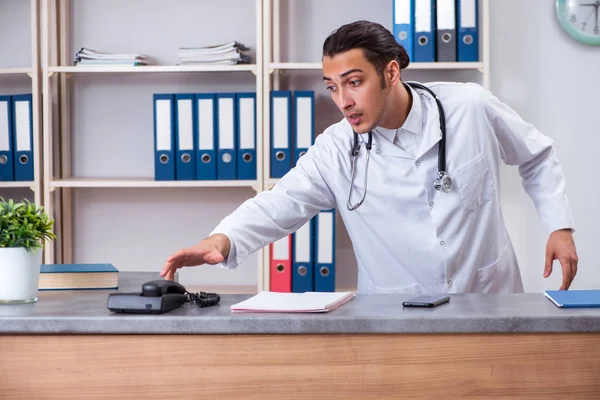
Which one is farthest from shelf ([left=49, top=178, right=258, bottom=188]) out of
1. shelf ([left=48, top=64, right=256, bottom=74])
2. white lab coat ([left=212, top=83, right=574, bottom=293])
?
white lab coat ([left=212, top=83, right=574, bottom=293])

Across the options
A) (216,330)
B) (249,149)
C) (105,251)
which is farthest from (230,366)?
(105,251)

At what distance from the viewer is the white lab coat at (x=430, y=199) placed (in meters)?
1.89

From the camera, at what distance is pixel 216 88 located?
3186 mm

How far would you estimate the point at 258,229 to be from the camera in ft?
6.00

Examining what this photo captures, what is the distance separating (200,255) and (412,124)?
665 millimetres

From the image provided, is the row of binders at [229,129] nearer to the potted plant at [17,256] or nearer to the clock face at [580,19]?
the clock face at [580,19]

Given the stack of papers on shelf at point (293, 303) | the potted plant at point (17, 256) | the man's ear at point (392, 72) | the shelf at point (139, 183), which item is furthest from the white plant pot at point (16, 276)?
the shelf at point (139, 183)

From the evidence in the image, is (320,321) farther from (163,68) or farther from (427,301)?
(163,68)

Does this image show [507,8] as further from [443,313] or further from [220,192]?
[443,313]

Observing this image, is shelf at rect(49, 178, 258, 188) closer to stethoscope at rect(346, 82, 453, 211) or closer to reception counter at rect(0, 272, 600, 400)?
stethoscope at rect(346, 82, 453, 211)

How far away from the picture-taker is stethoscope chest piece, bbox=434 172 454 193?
185cm

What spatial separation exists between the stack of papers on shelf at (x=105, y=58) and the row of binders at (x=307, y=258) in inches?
36.6

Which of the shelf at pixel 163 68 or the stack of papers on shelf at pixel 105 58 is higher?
the stack of papers on shelf at pixel 105 58

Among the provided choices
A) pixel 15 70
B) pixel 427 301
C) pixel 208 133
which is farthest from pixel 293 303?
pixel 15 70
